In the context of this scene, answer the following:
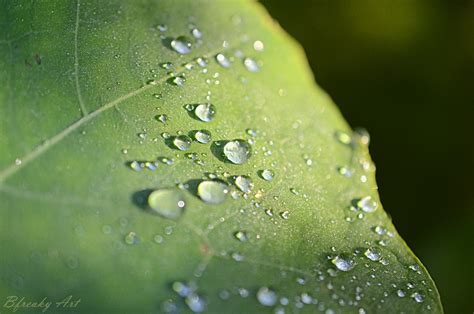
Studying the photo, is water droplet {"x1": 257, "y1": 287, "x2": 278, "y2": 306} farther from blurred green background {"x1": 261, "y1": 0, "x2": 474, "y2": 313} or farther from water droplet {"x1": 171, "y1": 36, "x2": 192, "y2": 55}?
blurred green background {"x1": 261, "y1": 0, "x2": 474, "y2": 313}

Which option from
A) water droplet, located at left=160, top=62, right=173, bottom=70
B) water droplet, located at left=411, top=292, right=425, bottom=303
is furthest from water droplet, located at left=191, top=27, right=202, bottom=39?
water droplet, located at left=411, top=292, right=425, bottom=303

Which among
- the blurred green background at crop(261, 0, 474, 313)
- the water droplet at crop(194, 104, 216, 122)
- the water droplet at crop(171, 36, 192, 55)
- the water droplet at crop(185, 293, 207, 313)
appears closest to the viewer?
the water droplet at crop(185, 293, 207, 313)

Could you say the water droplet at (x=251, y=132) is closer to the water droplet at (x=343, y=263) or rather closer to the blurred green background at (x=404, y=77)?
the water droplet at (x=343, y=263)

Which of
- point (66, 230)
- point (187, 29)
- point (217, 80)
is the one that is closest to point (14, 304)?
point (66, 230)

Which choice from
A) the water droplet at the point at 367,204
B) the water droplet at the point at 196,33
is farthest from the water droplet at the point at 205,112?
the water droplet at the point at 367,204

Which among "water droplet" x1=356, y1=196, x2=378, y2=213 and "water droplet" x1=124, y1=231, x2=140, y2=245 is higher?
"water droplet" x1=356, y1=196, x2=378, y2=213

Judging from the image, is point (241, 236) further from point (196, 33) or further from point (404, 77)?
point (404, 77)

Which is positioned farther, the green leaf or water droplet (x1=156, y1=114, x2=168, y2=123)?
water droplet (x1=156, y1=114, x2=168, y2=123)
